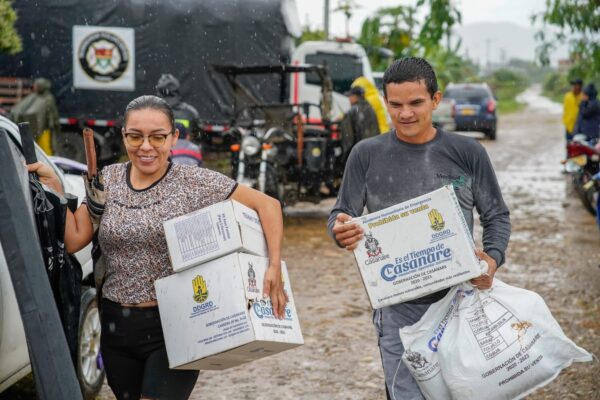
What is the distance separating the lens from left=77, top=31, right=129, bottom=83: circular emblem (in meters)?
17.5

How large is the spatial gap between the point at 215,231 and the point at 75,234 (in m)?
0.56

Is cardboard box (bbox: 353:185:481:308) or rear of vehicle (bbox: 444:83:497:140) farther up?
cardboard box (bbox: 353:185:481:308)

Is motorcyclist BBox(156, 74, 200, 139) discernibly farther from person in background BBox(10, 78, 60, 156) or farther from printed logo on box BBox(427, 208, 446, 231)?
person in background BBox(10, 78, 60, 156)

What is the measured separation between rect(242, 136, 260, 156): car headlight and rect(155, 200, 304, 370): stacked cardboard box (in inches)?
335

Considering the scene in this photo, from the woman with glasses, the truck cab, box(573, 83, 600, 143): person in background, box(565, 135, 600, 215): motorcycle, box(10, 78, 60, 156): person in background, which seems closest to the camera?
the woman with glasses

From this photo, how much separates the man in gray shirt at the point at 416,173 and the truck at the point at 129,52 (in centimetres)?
1350

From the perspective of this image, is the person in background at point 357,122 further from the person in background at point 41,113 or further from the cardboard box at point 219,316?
the cardboard box at point 219,316

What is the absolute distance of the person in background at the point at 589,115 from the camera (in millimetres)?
17656

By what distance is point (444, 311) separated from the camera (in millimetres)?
3521

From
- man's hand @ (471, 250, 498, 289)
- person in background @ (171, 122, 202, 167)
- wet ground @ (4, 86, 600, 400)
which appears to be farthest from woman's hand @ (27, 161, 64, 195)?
person in background @ (171, 122, 202, 167)

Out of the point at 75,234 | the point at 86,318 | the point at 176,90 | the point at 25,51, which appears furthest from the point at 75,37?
the point at 75,234

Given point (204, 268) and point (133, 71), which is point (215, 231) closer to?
point (204, 268)

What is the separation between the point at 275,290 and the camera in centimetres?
349

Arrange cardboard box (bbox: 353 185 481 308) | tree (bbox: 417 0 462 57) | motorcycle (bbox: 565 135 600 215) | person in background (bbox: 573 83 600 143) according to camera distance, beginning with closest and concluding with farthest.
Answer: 1. cardboard box (bbox: 353 185 481 308)
2. tree (bbox: 417 0 462 57)
3. motorcycle (bbox: 565 135 600 215)
4. person in background (bbox: 573 83 600 143)
